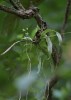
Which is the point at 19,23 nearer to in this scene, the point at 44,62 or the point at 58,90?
the point at 44,62

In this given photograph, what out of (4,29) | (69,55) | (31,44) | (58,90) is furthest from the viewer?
(58,90)

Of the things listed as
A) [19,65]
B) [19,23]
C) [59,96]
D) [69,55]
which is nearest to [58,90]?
[59,96]

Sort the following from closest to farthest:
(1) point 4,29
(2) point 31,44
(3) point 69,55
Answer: (3) point 69,55
(2) point 31,44
(1) point 4,29

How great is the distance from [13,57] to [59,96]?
0.47m

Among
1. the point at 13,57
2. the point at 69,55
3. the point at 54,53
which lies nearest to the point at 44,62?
the point at 54,53

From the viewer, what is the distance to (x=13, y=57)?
99 cm

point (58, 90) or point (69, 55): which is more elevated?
point (69, 55)

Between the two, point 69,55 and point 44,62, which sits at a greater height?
point 69,55

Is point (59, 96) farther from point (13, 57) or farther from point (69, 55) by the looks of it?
point (69, 55)

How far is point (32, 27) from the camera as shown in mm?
989

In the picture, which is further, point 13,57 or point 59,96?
point 59,96

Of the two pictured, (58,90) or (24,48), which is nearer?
(24,48)

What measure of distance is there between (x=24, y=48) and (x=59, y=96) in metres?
0.55

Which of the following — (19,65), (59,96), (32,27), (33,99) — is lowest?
(59,96)
